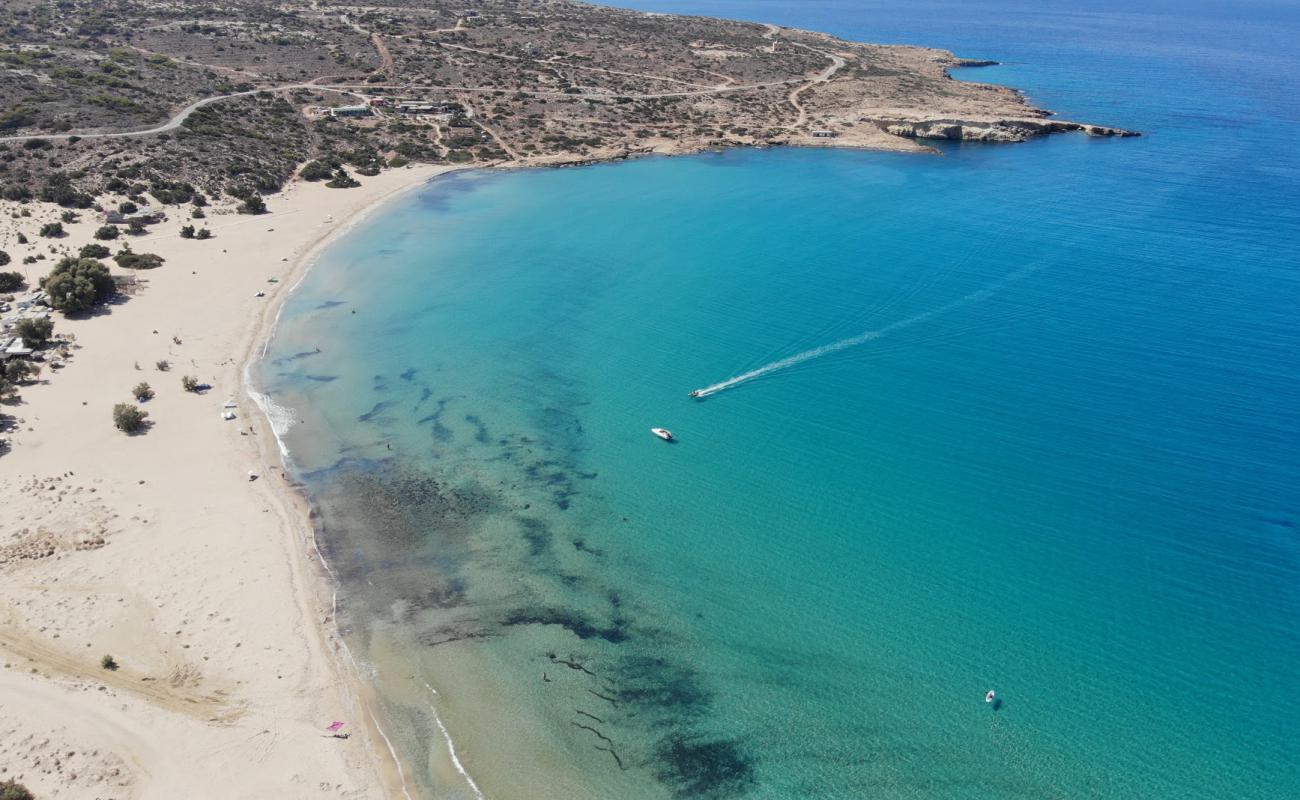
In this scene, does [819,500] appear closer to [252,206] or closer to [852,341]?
[852,341]

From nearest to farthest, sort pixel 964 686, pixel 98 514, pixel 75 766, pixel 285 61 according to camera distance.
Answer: pixel 75 766, pixel 964 686, pixel 98 514, pixel 285 61

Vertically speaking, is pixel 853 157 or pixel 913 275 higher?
pixel 853 157

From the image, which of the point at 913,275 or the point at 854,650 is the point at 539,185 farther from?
the point at 854,650

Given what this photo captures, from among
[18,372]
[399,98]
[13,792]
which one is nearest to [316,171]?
[399,98]

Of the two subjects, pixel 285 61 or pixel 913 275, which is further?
pixel 285 61

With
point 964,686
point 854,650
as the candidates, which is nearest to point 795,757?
point 854,650

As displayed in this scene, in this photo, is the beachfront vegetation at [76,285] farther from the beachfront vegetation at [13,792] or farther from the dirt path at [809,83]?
the dirt path at [809,83]
